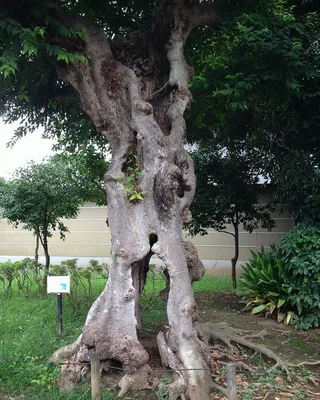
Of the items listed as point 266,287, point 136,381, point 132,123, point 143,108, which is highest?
point 143,108

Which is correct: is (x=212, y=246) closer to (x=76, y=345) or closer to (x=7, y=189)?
(x=7, y=189)

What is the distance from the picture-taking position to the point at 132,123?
643 centimetres

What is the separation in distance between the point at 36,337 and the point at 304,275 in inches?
173

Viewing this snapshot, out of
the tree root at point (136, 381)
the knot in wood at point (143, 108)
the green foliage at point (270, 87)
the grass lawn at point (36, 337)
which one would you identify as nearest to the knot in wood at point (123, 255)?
the tree root at point (136, 381)

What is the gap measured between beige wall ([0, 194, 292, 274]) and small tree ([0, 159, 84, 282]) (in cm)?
604

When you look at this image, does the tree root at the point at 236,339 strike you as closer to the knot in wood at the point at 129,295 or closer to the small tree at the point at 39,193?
the knot in wood at the point at 129,295

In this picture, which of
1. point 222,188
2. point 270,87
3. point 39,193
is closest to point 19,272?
point 39,193

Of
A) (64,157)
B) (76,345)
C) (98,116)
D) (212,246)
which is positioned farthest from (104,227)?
(76,345)

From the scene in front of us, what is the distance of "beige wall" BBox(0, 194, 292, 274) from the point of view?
14.6 m

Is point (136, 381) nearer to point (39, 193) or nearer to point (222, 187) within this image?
point (39, 193)

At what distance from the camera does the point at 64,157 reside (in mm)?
10633

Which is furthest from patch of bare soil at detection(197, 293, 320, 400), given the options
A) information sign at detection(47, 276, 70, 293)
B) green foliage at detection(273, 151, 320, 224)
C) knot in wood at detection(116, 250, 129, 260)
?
information sign at detection(47, 276, 70, 293)

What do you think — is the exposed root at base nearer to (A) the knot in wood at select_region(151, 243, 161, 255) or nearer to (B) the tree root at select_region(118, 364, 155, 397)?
(B) the tree root at select_region(118, 364, 155, 397)

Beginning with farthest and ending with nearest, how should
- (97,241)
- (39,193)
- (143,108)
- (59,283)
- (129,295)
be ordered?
(97,241)
(39,193)
(59,283)
(143,108)
(129,295)
